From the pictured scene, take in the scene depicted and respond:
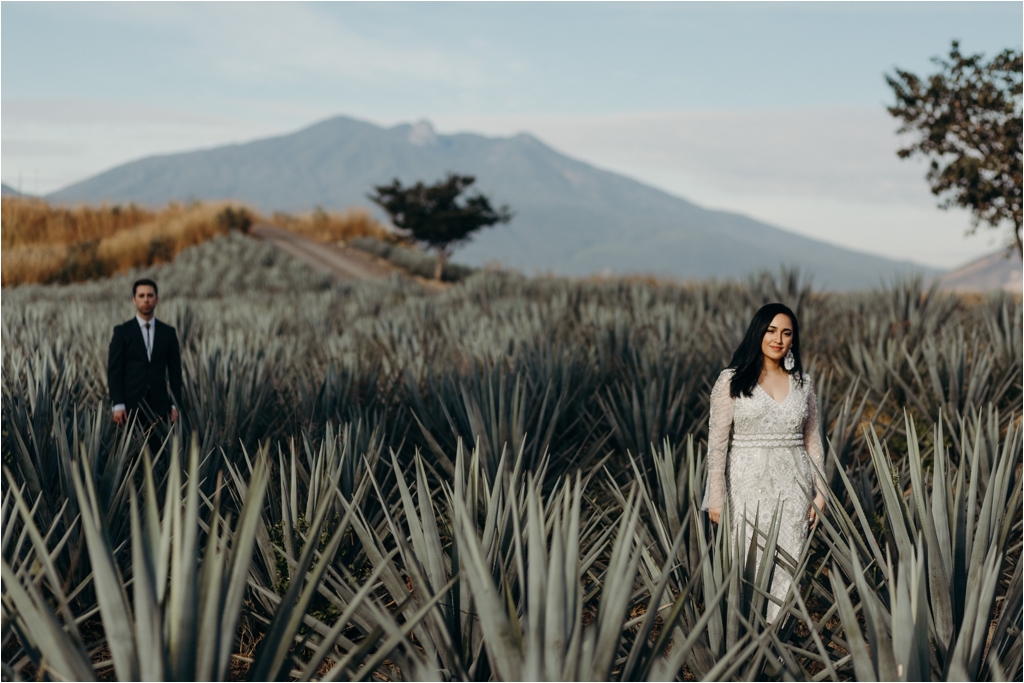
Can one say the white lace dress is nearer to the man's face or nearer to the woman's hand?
the woman's hand

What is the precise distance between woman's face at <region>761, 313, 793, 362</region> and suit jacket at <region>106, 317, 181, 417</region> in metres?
3.12

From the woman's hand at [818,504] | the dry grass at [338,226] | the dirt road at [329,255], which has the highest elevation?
the dry grass at [338,226]

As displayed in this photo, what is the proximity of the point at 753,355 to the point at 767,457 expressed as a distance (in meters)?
0.36

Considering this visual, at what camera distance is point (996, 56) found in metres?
10.3

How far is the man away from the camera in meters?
4.29

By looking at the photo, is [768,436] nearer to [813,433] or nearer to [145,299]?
[813,433]

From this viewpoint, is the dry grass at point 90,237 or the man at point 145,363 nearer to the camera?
the man at point 145,363

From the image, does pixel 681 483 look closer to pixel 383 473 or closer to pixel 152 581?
pixel 383 473

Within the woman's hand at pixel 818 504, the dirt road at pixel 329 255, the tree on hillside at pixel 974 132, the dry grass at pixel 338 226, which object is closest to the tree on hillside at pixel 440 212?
the dry grass at pixel 338 226

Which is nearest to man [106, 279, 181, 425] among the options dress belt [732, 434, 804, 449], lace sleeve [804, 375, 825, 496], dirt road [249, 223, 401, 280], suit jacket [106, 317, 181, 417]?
suit jacket [106, 317, 181, 417]

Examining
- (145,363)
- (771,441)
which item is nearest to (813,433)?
(771,441)

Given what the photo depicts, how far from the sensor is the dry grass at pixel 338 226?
27.5 metres

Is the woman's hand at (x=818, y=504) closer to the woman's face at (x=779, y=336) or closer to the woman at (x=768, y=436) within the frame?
the woman at (x=768, y=436)

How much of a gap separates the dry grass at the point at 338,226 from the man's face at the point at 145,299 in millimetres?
22883
